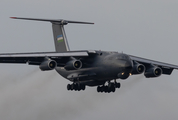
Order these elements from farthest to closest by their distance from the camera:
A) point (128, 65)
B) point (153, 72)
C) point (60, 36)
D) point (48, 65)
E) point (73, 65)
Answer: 1. point (60, 36)
2. point (153, 72)
3. point (73, 65)
4. point (128, 65)
5. point (48, 65)

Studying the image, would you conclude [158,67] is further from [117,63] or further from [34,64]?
[34,64]

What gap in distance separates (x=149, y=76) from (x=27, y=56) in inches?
359

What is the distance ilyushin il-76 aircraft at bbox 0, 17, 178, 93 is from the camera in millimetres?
31875

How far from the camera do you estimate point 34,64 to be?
33531 mm

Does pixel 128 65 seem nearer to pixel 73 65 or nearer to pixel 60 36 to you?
pixel 73 65

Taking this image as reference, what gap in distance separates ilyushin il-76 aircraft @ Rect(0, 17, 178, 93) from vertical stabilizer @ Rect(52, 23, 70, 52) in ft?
9.47

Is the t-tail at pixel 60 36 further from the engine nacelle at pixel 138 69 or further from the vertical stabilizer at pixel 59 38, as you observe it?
the engine nacelle at pixel 138 69

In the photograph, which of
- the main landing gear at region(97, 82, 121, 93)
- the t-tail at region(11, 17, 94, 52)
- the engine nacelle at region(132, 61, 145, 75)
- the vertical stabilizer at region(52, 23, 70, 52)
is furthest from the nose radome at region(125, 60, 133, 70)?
the vertical stabilizer at region(52, 23, 70, 52)

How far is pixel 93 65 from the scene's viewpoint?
33531 mm

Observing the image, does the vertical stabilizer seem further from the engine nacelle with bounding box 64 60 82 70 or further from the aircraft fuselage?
the engine nacelle with bounding box 64 60 82 70

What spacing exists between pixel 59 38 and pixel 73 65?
7551 mm

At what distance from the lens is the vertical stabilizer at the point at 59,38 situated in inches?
1516

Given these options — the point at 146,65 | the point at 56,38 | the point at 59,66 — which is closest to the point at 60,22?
the point at 56,38

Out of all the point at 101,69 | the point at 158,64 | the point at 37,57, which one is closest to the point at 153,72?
the point at 158,64
